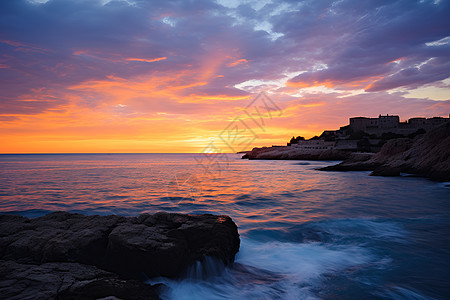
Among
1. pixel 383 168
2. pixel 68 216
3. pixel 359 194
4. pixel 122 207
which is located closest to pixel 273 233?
pixel 68 216

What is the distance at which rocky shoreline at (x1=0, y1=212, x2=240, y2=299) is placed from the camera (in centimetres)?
365

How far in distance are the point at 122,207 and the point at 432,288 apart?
12549 millimetres

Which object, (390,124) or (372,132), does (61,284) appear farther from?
(390,124)

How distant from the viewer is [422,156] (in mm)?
24266

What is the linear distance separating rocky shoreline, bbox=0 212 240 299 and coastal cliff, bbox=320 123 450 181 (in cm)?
2376

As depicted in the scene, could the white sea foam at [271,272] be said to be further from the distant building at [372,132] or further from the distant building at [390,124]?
the distant building at [390,124]

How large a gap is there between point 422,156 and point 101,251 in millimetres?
30338

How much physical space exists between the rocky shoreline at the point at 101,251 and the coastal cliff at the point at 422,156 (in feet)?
77.9

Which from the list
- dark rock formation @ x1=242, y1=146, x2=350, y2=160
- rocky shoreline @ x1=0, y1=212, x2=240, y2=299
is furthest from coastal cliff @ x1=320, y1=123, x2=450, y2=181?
dark rock formation @ x1=242, y1=146, x2=350, y2=160

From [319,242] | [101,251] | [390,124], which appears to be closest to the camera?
[101,251]

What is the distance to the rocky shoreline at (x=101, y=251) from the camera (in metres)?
3.65

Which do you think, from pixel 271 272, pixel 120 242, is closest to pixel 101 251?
pixel 120 242

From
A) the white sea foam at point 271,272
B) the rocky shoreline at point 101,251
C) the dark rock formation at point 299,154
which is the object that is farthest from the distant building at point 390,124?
the rocky shoreline at point 101,251

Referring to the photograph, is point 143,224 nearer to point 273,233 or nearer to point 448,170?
point 273,233
